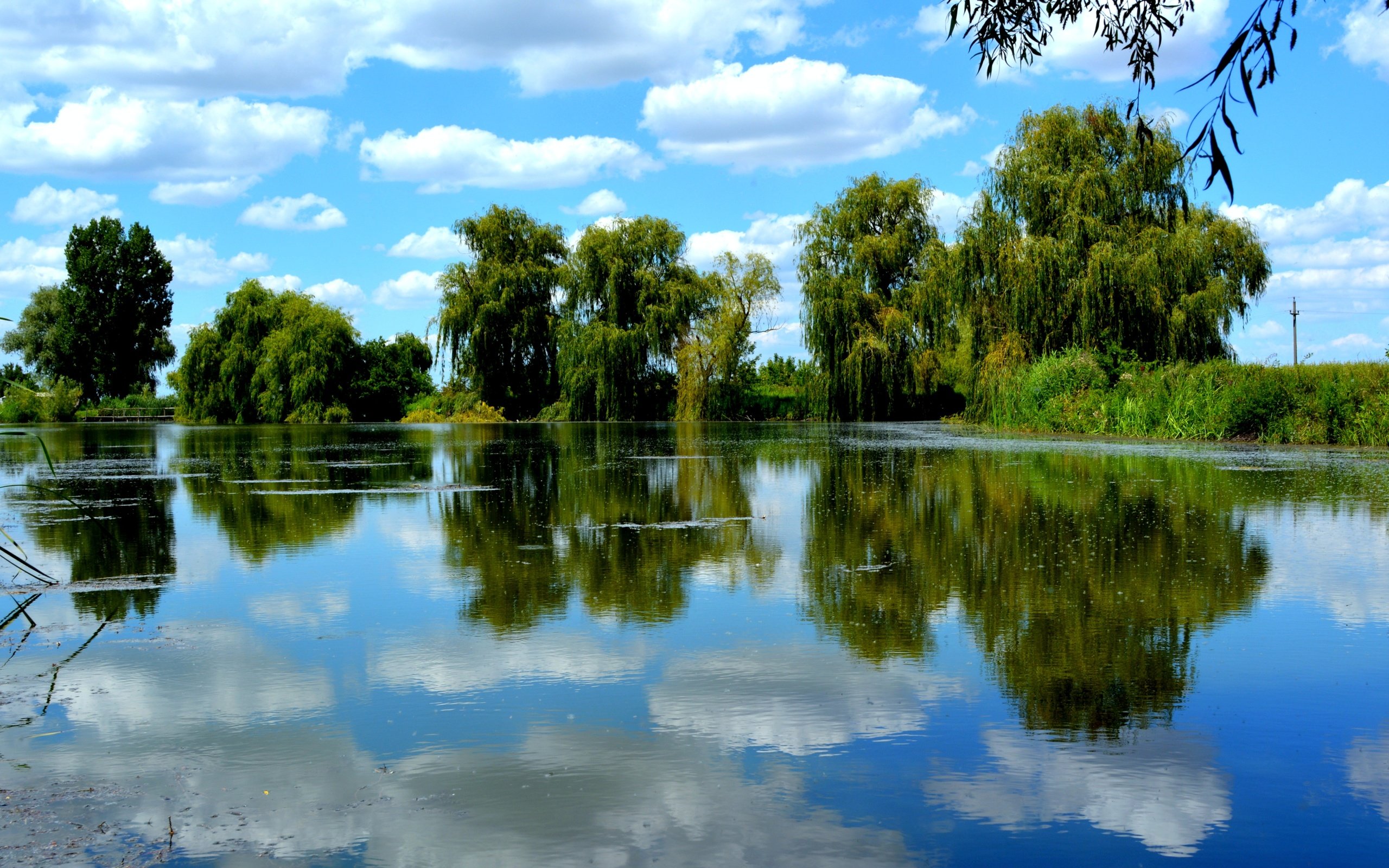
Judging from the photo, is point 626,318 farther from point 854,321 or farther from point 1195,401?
point 1195,401

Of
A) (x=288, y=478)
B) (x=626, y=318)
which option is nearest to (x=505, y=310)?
(x=626, y=318)

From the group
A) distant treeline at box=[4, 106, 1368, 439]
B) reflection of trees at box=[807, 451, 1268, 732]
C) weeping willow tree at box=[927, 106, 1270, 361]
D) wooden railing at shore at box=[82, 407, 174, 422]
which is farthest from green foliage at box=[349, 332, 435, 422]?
reflection of trees at box=[807, 451, 1268, 732]

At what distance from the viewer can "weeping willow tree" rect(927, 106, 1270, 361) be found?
109ft

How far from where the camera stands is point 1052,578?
7664 millimetres

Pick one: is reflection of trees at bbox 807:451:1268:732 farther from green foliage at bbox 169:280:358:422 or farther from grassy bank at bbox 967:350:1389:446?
green foliage at bbox 169:280:358:422

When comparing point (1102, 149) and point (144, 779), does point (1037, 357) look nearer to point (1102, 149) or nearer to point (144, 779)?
point (1102, 149)

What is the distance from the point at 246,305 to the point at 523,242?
1494cm

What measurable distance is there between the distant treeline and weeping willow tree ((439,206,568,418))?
0.11 metres

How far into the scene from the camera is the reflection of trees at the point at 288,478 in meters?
10.9

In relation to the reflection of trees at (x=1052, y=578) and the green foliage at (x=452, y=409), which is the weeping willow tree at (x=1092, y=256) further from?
the green foliage at (x=452, y=409)

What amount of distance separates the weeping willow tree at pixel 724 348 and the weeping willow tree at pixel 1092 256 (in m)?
17.7

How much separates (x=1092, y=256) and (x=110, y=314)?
70.2 metres

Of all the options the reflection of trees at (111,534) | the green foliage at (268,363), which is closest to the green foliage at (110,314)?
the green foliage at (268,363)

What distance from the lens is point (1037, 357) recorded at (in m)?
35.5
